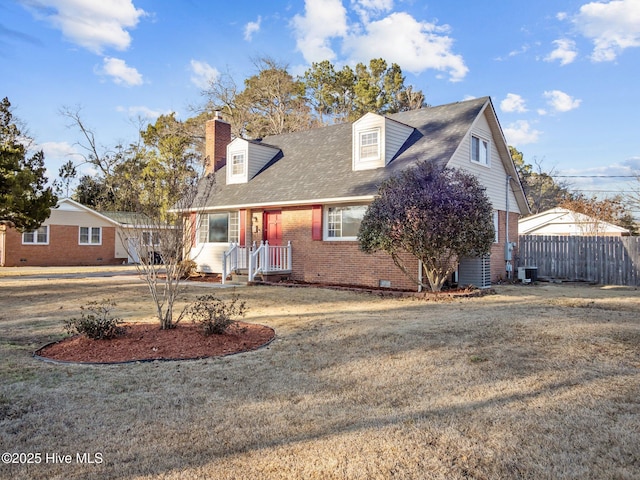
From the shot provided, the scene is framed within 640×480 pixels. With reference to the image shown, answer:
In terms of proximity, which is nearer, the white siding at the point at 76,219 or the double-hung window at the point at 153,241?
the double-hung window at the point at 153,241

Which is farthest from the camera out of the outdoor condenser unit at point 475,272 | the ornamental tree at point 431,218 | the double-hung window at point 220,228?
the double-hung window at point 220,228

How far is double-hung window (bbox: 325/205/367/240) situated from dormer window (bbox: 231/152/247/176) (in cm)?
568

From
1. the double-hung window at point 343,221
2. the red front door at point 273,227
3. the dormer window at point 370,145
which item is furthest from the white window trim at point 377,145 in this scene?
the red front door at point 273,227

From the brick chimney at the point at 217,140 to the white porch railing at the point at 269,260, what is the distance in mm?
7141

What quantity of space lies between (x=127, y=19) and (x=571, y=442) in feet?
48.8

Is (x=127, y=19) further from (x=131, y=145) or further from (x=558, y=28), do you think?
(x=131, y=145)

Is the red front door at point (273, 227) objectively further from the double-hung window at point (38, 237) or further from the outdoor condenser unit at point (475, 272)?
the double-hung window at point (38, 237)

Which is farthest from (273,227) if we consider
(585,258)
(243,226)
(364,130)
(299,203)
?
(585,258)

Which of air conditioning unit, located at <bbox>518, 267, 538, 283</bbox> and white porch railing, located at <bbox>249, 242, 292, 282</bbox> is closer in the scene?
white porch railing, located at <bbox>249, 242, 292, 282</bbox>

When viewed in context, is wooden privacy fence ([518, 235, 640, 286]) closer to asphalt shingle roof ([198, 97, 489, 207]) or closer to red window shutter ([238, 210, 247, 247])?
asphalt shingle roof ([198, 97, 489, 207])

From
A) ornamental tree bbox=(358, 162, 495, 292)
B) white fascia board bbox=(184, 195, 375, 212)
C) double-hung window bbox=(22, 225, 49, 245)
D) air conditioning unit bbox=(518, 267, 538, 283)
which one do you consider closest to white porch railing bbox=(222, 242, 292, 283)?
white fascia board bbox=(184, 195, 375, 212)

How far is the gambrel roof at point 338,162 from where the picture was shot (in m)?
14.5

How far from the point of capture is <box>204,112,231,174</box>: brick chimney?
2128 centimetres

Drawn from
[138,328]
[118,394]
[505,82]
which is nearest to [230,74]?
[505,82]
